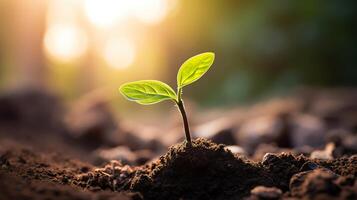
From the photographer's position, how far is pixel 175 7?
12289mm

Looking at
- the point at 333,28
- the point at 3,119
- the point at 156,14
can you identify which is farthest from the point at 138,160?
the point at 156,14

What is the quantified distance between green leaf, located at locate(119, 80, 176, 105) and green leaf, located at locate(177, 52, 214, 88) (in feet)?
0.25

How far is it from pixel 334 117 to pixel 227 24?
258 inches

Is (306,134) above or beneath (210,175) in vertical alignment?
above

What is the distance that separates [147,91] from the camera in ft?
5.94

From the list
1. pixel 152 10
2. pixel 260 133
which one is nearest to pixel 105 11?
pixel 152 10

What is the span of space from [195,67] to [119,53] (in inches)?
1024

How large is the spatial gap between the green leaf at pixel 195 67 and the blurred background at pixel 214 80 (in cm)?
151

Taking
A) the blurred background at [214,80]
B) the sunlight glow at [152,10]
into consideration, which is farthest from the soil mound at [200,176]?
the sunlight glow at [152,10]

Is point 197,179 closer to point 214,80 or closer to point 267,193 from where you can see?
point 267,193

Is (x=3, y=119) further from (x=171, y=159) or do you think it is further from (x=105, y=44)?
(x=105, y=44)

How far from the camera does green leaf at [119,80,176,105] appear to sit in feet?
5.82

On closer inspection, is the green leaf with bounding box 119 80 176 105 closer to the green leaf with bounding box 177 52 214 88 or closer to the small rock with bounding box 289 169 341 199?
the green leaf with bounding box 177 52 214 88

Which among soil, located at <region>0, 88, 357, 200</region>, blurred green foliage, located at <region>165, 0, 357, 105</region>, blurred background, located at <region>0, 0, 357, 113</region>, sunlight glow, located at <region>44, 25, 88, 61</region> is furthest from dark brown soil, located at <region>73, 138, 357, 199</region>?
sunlight glow, located at <region>44, 25, 88, 61</region>
